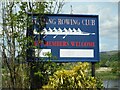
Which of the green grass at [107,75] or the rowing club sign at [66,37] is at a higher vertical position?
the rowing club sign at [66,37]

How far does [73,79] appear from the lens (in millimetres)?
4613

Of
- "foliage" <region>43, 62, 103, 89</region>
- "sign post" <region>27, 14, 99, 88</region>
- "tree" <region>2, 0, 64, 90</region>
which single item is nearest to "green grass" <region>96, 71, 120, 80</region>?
"sign post" <region>27, 14, 99, 88</region>

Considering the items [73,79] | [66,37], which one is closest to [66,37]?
[66,37]

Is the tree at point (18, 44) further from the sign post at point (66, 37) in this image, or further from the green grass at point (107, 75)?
the green grass at point (107, 75)

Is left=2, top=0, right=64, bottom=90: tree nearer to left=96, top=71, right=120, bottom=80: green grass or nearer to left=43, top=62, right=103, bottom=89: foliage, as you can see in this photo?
left=43, top=62, right=103, bottom=89: foliage

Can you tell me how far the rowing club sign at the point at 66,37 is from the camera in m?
5.01

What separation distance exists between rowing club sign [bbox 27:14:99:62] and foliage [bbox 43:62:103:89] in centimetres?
30

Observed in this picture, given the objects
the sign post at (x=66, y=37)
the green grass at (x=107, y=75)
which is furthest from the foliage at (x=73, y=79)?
the green grass at (x=107, y=75)

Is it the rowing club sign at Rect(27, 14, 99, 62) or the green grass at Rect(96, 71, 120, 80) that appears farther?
the green grass at Rect(96, 71, 120, 80)

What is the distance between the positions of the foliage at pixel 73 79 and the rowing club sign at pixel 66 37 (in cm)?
30

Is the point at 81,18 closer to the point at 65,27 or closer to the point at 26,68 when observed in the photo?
the point at 65,27

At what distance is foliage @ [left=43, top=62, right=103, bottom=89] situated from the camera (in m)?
4.60

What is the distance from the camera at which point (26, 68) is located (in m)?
5.20

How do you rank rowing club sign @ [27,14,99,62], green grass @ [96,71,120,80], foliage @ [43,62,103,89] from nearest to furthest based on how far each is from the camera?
foliage @ [43,62,103,89] → rowing club sign @ [27,14,99,62] → green grass @ [96,71,120,80]
